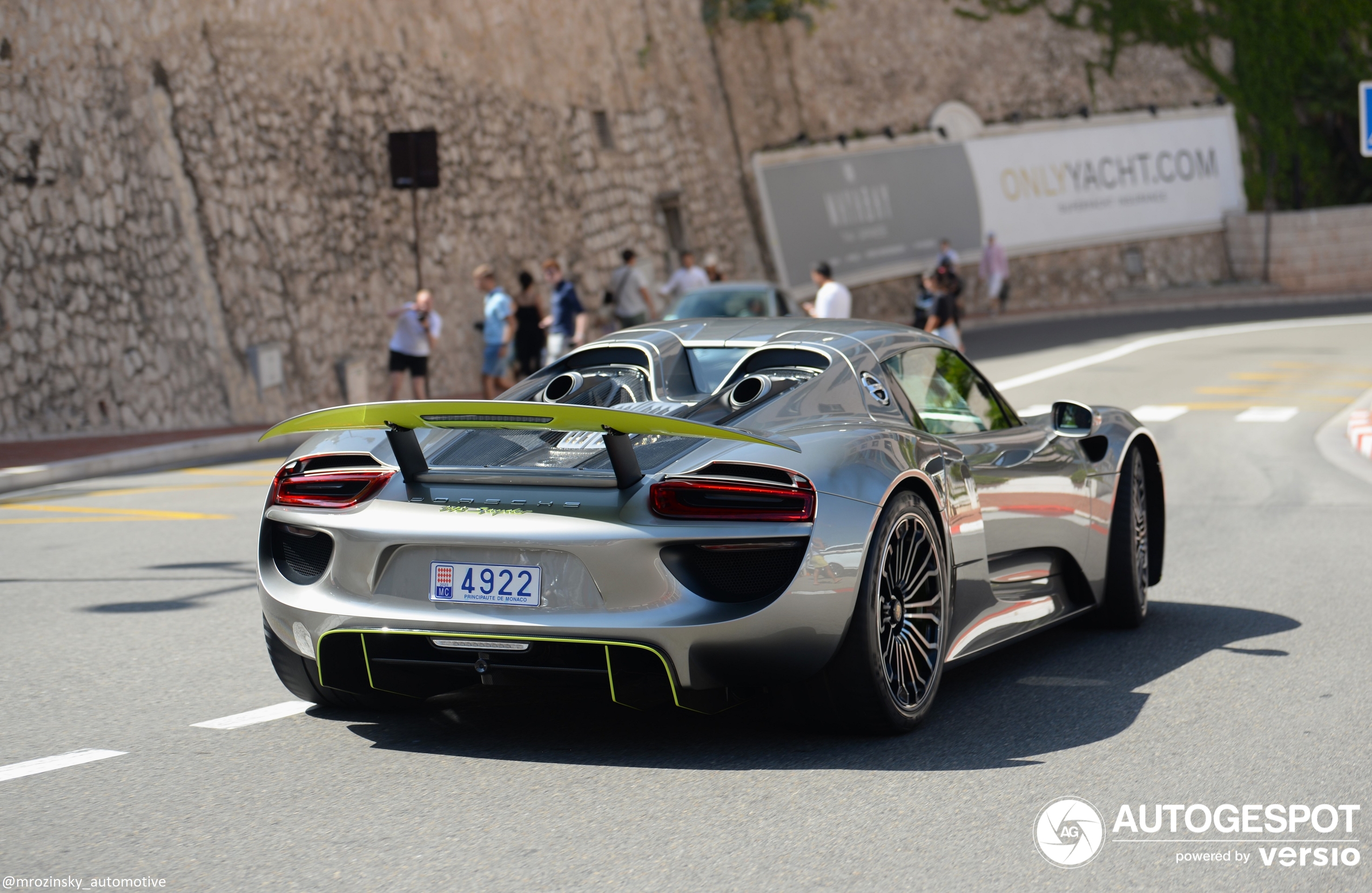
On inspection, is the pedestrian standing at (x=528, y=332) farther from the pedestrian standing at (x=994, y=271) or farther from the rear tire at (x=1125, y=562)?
the pedestrian standing at (x=994, y=271)

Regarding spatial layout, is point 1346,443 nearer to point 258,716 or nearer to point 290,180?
point 258,716

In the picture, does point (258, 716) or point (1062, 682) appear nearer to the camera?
point (258, 716)

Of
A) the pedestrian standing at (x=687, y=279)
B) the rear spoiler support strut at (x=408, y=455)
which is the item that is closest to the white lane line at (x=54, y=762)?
the rear spoiler support strut at (x=408, y=455)

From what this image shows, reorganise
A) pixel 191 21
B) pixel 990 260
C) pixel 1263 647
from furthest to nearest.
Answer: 1. pixel 990 260
2. pixel 191 21
3. pixel 1263 647

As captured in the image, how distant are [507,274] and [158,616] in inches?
772

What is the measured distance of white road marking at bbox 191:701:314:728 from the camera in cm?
505

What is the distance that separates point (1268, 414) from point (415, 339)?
10.1m

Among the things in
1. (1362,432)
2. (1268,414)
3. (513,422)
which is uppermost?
(513,422)

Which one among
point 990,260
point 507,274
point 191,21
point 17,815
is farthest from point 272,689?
point 990,260

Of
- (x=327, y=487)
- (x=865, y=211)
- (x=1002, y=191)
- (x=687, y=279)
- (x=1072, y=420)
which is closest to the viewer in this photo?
(x=327, y=487)

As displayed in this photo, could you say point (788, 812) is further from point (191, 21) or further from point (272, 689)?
point (191, 21)

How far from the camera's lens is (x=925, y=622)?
491 cm

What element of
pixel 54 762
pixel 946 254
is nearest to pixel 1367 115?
pixel 54 762

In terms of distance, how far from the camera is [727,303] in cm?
1805
